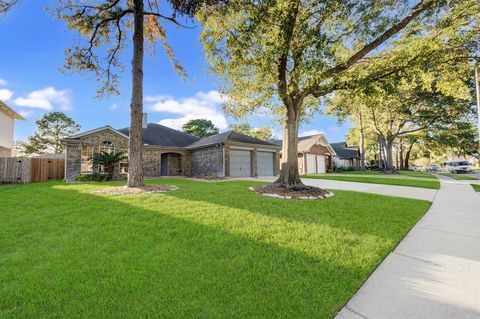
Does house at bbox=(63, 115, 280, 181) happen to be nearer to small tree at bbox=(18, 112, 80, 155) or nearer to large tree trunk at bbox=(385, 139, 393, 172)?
large tree trunk at bbox=(385, 139, 393, 172)

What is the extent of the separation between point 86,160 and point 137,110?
29.2 feet

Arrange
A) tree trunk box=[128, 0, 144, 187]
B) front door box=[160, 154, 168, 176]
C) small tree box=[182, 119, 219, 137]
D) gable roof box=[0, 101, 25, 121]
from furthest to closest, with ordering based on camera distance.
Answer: small tree box=[182, 119, 219, 137], front door box=[160, 154, 168, 176], gable roof box=[0, 101, 25, 121], tree trunk box=[128, 0, 144, 187]

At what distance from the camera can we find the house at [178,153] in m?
15.4

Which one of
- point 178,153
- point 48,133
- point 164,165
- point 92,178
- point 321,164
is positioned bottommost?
point 92,178

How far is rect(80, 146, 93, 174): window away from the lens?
15439mm

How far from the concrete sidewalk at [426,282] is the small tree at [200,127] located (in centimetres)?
3450

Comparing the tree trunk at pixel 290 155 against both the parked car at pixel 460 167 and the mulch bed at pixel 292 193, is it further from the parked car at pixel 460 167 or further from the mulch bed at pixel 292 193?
the parked car at pixel 460 167

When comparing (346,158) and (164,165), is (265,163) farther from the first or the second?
(346,158)

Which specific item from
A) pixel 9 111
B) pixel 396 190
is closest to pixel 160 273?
pixel 396 190

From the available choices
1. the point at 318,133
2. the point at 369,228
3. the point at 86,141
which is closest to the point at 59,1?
the point at 86,141

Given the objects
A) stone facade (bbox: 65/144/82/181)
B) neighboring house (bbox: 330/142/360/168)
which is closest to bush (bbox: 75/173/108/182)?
stone facade (bbox: 65/144/82/181)

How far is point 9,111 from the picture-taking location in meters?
17.5

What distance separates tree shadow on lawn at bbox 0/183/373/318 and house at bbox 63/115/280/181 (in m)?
12.4

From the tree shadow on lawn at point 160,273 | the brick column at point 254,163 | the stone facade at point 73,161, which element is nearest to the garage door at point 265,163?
the brick column at point 254,163
